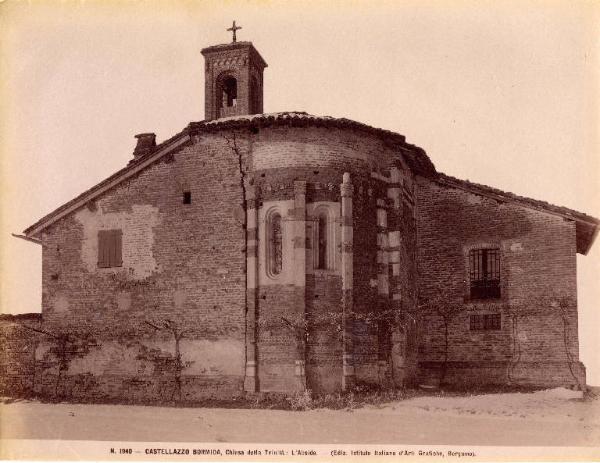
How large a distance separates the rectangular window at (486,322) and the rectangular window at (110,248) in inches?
415

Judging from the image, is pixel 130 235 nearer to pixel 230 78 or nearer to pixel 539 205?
pixel 230 78

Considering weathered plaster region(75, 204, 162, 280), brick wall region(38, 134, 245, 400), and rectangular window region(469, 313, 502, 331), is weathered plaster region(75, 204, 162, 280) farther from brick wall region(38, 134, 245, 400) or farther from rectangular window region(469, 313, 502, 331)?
rectangular window region(469, 313, 502, 331)

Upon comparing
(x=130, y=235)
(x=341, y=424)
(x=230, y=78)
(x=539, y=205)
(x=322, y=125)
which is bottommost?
(x=341, y=424)

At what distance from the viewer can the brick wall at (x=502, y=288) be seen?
26.4 meters

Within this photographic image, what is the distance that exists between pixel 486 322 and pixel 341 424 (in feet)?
28.0

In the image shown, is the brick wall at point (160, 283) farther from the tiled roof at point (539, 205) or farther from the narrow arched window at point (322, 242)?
the tiled roof at point (539, 205)

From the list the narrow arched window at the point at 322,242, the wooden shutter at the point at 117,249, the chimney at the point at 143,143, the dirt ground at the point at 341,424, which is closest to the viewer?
the dirt ground at the point at 341,424

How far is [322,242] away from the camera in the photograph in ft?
78.3

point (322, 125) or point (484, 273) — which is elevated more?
point (322, 125)

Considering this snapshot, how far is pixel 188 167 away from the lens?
2536cm

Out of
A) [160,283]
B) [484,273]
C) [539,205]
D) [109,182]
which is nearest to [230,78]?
[109,182]

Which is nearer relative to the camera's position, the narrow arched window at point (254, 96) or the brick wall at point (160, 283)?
the brick wall at point (160, 283)

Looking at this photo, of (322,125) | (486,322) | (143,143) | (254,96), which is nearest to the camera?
(322,125)

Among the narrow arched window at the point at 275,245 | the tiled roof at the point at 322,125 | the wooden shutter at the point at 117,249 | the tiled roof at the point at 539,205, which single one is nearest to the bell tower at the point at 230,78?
the tiled roof at the point at 322,125
